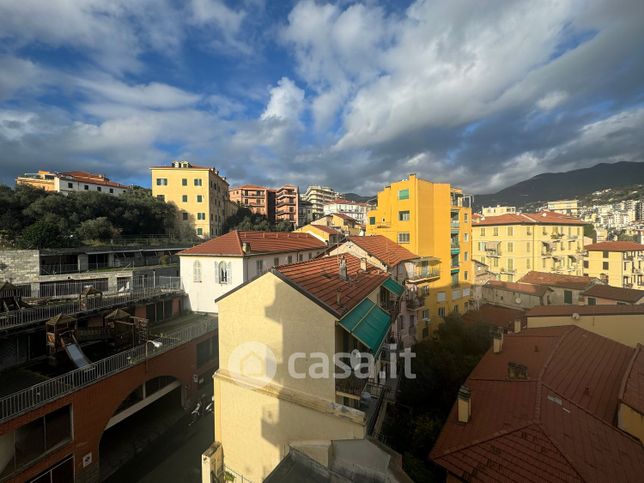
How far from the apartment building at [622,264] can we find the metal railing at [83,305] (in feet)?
200

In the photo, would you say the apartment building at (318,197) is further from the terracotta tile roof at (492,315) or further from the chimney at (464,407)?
the chimney at (464,407)

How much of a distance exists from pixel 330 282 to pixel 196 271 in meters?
17.1

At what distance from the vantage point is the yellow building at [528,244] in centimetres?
4553

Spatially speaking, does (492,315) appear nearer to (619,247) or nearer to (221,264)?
(619,247)

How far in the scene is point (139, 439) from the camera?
16.5 m

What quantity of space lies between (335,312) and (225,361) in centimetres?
533

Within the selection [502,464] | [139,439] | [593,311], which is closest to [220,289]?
[139,439]

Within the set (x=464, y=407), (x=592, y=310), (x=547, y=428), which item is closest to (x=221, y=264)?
(x=464, y=407)

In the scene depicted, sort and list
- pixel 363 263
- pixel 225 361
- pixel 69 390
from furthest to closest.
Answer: pixel 363 263, pixel 69 390, pixel 225 361

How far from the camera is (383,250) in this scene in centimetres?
2323

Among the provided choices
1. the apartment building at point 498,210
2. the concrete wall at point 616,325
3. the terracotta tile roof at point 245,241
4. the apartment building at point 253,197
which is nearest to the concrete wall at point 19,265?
the terracotta tile roof at point 245,241

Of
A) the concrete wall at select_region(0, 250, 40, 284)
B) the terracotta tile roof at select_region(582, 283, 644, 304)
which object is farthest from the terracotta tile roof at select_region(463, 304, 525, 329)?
the concrete wall at select_region(0, 250, 40, 284)

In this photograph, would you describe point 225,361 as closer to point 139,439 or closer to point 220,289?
point 139,439

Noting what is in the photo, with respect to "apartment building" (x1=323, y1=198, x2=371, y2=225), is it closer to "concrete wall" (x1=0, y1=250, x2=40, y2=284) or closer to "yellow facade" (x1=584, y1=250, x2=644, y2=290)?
"yellow facade" (x1=584, y1=250, x2=644, y2=290)
